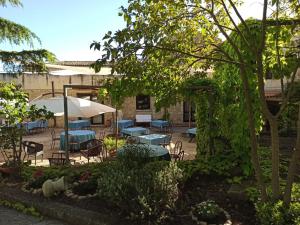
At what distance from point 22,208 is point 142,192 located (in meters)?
2.41

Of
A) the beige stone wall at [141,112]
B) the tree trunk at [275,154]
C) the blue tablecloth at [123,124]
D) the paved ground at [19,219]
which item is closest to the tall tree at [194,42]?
the tree trunk at [275,154]

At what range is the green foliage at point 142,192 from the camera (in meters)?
4.32

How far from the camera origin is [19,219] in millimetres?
5094

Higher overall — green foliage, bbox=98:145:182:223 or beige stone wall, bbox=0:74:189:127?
beige stone wall, bbox=0:74:189:127

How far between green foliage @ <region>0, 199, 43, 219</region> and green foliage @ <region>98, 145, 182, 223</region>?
127cm

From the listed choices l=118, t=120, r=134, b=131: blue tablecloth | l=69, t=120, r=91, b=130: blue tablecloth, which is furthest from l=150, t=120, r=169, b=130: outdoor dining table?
l=69, t=120, r=91, b=130: blue tablecloth

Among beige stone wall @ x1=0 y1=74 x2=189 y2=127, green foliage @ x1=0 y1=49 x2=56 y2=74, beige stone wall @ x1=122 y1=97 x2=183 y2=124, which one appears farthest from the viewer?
beige stone wall @ x1=122 y1=97 x2=183 y2=124

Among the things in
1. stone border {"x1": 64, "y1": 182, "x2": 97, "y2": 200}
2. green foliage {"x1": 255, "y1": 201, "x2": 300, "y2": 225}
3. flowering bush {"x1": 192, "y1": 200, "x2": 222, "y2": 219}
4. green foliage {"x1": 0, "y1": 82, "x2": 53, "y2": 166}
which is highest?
green foliage {"x1": 0, "y1": 82, "x2": 53, "y2": 166}

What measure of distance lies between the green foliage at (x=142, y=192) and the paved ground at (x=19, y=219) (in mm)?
991

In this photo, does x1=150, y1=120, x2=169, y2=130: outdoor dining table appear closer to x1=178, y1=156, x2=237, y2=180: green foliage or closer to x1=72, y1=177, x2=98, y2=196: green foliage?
x1=178, y1=156, x2=237, y2=180: green foliage

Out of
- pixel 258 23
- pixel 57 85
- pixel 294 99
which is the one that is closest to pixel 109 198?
pixel 258 23

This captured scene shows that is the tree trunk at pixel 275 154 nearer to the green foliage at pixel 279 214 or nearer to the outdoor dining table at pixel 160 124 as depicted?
the green foliage at pixel 279 214

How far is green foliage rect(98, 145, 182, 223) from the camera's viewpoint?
4.32 meters

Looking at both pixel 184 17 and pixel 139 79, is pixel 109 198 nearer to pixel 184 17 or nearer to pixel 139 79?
pixel 139 79
